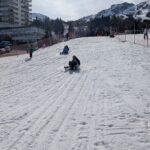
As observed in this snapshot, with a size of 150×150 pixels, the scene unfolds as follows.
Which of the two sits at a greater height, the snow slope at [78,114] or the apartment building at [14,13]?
the apartment building at [14,13]

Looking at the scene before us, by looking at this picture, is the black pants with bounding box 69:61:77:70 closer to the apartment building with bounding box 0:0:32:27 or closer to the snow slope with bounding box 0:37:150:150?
the snow slope with bounding box 0:37:150:150

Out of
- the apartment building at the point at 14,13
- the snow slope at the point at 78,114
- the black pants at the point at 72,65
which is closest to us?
the snow slope at the point at 78,114

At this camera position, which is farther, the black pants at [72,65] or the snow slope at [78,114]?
the black pants at [72,65]

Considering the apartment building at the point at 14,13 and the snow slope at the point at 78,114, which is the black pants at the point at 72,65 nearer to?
the snow slope at the point at 78,114

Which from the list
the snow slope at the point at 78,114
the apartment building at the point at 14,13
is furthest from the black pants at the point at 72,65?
the apartment building at the point at 14,13

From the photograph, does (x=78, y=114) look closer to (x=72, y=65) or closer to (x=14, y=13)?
(x=72, y=65)

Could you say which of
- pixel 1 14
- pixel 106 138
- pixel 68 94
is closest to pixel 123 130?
pixel 106 138

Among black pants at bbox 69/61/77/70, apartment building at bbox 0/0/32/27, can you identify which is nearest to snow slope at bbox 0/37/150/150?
black pants at bbox 69/61/77/70

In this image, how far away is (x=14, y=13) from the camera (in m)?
143

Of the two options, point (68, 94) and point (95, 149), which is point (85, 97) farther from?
point (95, 149)

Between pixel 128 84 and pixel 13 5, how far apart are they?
132 m

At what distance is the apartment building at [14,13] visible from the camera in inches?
5428

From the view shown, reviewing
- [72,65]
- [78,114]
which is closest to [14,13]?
[72,65]

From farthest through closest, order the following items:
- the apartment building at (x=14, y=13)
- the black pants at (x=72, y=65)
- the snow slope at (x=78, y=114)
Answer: the apartment building at (x=14, y=13), the black pants at (x=72, y=65), the snow slope at (x=78, y=114)
